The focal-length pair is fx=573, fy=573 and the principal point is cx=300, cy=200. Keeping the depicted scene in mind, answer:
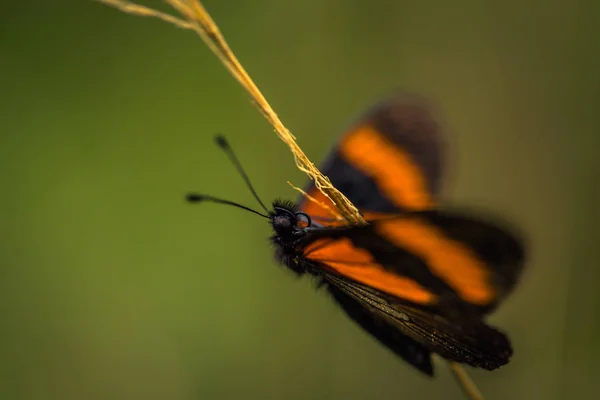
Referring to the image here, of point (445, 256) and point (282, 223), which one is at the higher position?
point (282, 223)

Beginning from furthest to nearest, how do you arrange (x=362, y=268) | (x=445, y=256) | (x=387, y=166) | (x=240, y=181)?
(x=240, y=181) < (x=387, y=166) < (x=362, y=268) < (x=445, y=256)

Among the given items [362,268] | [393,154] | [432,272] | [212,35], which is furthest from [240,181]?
[212,35]

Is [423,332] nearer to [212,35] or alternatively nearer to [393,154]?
[393,154]

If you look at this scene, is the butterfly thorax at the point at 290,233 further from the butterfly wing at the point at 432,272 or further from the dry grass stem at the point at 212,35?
the dry grass stem at the point at 212,35

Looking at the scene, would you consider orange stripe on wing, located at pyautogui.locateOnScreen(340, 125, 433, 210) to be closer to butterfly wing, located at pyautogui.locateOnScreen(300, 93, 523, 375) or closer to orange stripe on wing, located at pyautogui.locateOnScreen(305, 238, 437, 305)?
butterfly wing, located at pyautogui.locateOnScreen(300, 93, 523, 375)

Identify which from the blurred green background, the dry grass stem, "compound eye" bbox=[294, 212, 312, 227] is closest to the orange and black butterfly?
"compound eye" bbox=[294, 212, 312, 227]
